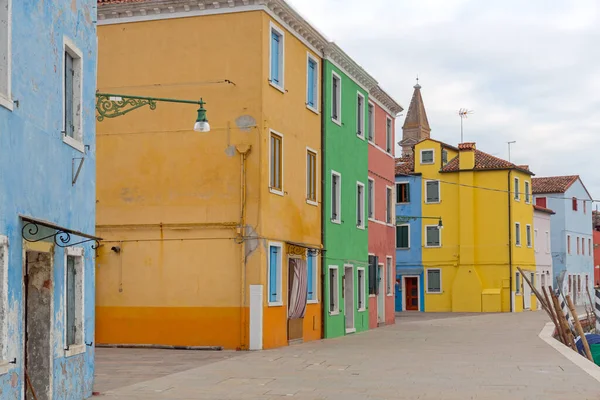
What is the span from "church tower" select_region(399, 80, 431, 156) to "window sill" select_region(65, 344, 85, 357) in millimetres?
80295

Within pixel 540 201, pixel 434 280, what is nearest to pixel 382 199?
pixel 434 280

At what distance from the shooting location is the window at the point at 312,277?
2625 centimetres

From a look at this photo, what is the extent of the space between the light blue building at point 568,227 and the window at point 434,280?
48.6 ft

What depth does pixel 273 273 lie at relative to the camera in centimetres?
2328

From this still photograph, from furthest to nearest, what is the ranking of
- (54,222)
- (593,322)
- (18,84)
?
(593,322) → (54,222) → (18,84)

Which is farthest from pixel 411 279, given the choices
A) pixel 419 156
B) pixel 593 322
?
pixel 593 322

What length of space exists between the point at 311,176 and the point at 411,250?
2891 centimetres

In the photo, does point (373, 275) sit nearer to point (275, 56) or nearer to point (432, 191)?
point (275, 56)

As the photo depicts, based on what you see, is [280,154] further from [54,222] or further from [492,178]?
[492,178]

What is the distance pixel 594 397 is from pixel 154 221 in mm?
12477

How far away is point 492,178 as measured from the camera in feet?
173

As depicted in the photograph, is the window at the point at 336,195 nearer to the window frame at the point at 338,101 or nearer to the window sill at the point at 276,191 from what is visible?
the window frame at the point at 338,101

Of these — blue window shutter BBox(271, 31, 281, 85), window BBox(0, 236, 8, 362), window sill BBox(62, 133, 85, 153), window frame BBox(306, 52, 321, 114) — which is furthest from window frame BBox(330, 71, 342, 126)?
window BBox(0, 236, 8, 362)

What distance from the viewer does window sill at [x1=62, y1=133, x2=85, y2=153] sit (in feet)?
40.6
